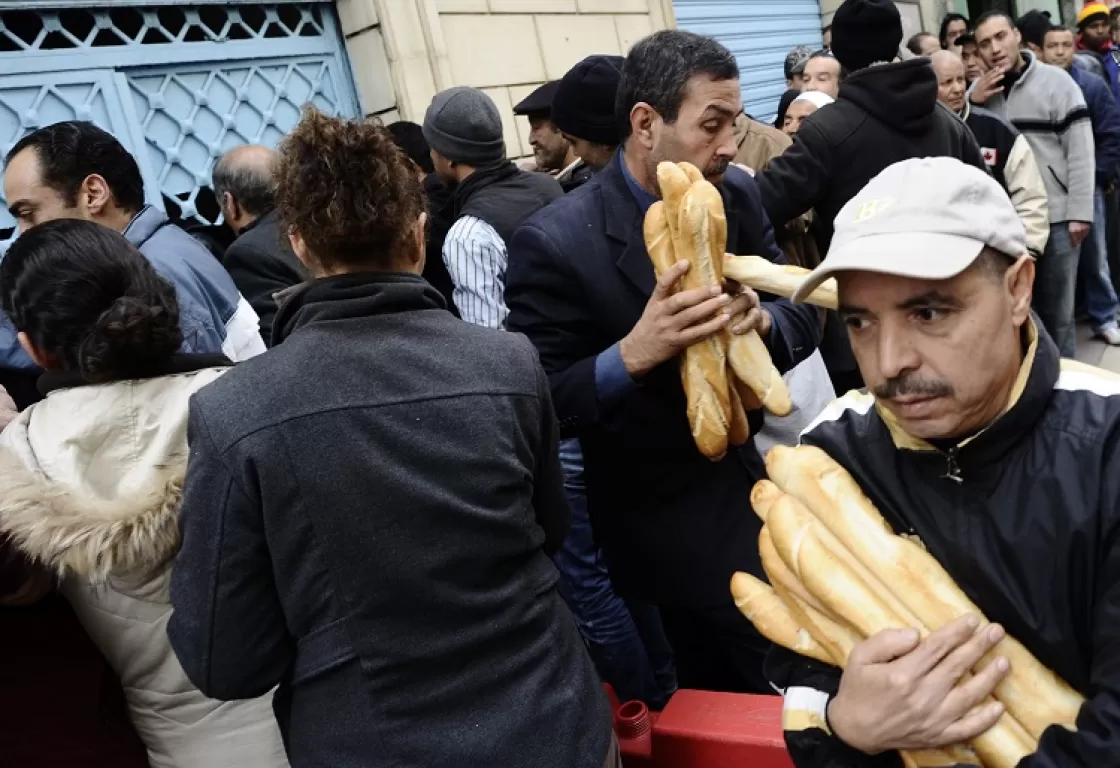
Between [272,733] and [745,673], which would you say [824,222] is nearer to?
[745,673]

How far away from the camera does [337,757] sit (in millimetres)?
1551

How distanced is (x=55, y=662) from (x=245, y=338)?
1576 millimetres

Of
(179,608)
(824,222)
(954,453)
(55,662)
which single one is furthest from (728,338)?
(824,222)

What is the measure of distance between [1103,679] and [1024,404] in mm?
370

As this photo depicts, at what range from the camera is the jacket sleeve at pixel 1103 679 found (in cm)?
110

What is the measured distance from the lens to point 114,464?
172 cm

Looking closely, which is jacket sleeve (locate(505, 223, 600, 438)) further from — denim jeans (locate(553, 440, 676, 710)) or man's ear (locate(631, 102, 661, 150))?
denim jeans (locate(553, 440, 676, 710))

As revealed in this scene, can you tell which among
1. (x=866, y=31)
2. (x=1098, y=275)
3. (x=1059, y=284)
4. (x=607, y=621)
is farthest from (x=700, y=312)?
(x=1098, y=275)

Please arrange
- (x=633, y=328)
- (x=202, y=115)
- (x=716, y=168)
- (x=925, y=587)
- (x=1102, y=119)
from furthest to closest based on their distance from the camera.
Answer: (x=1102, y=119)
(x=202, y=115)
(x=716, y=168)
(x=633, y=328)
(x=925, y=587)

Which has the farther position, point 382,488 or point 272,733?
point 272,733

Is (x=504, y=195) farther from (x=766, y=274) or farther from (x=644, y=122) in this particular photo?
(x=766, y=274)

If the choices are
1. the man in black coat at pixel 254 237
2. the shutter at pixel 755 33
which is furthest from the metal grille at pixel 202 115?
the shutter at pixel 755 33

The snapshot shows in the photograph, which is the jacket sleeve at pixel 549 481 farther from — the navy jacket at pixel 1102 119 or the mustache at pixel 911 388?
the navy jacket at pixel 1102 119

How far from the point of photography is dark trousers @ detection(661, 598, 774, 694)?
7.59ft
